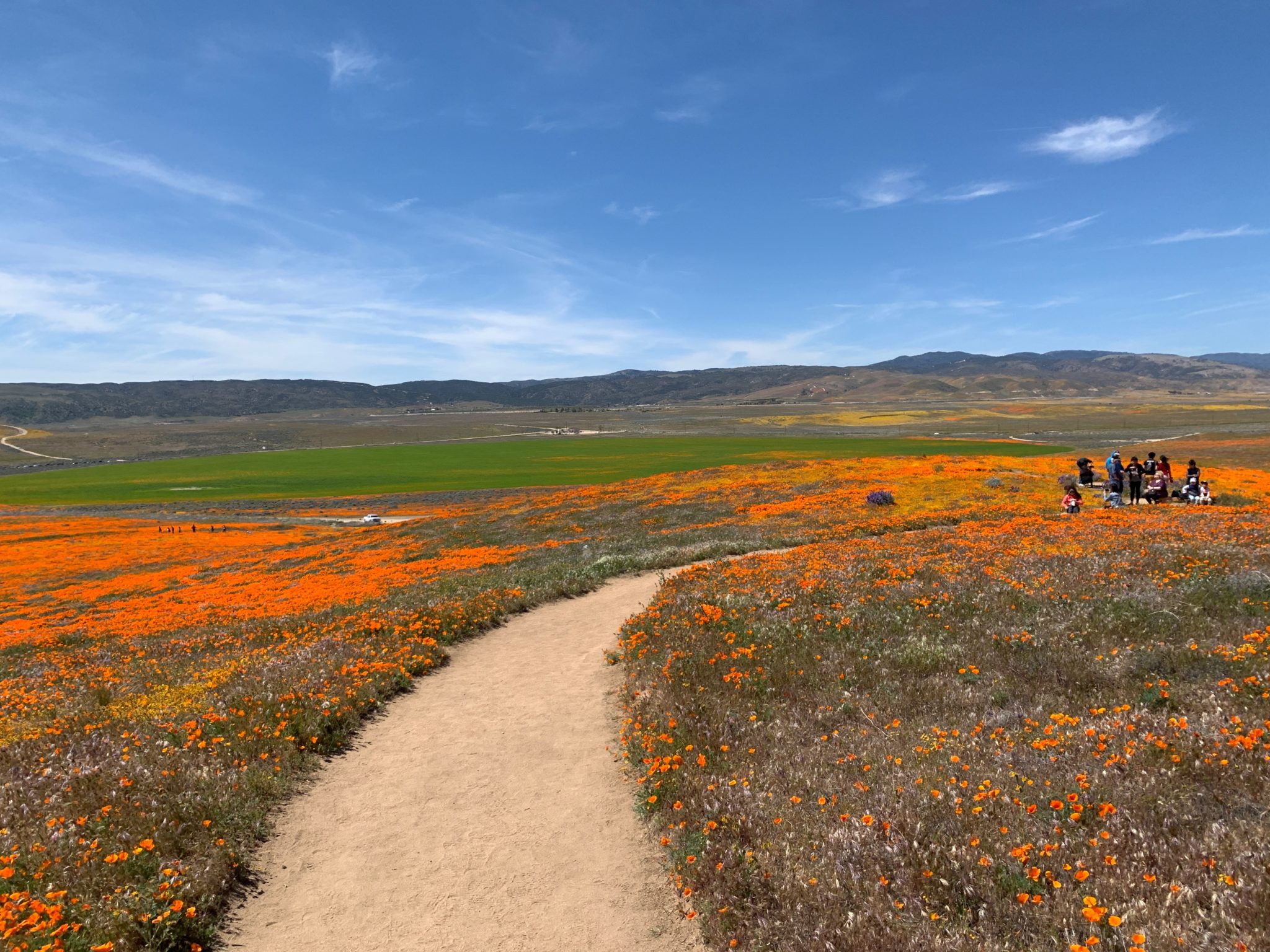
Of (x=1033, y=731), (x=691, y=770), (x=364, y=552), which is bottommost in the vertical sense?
(x=364, y=552)

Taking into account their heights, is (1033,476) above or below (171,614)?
above

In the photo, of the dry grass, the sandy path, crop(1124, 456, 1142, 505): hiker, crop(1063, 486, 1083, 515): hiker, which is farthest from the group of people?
the sandy path

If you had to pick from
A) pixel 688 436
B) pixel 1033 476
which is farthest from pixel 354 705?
pixel 688 436

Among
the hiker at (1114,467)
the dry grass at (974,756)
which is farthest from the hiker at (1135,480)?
the dry grass at (974,756)

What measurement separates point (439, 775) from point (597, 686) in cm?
411

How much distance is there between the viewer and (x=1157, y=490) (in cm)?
2909

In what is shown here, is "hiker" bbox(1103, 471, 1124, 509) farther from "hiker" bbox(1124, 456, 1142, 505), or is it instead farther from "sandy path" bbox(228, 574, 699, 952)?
"sandy path" bbox(228, 574, 699, 952)

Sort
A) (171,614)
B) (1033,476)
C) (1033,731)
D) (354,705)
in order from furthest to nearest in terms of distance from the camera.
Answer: (1033,476), (171,614), (354,705), (1033,731)

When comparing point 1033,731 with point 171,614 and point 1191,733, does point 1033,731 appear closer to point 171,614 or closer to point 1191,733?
point 1191,733

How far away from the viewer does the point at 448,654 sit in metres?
16.0

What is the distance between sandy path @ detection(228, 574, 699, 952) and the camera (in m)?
6.84

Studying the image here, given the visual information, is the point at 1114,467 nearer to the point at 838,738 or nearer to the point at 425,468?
the point at 838,738

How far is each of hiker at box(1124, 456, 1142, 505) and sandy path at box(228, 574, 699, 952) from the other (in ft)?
93.1

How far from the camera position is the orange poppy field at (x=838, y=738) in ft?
18.7
